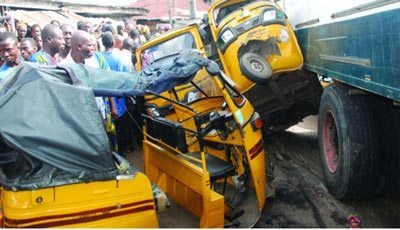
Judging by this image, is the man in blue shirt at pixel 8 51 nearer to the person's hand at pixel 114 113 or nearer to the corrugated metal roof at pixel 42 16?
the person's hand at pixel 114 113

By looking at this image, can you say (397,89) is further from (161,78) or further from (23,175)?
(23,175)

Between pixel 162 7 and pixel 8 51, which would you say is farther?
pixel 162 7

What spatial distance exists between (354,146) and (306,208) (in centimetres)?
89

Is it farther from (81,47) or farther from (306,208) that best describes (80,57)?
(306,208)

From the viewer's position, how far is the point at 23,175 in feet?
8.01

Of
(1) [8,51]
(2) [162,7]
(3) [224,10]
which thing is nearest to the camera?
(1) [8,51]

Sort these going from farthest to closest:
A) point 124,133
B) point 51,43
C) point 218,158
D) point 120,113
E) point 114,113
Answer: point 124,133 < point 120,113 < point 114,113 < point 51,43 < point 218,158

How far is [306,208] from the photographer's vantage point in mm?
4203

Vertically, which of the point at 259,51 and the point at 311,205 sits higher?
the point at 259,51

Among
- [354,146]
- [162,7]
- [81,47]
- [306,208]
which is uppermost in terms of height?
[162,7]

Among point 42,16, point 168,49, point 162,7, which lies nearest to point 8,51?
point 168,49

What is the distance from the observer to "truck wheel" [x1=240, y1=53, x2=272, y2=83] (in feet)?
16.5

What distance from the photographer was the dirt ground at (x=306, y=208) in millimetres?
3764

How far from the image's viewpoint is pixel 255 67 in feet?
16.9
